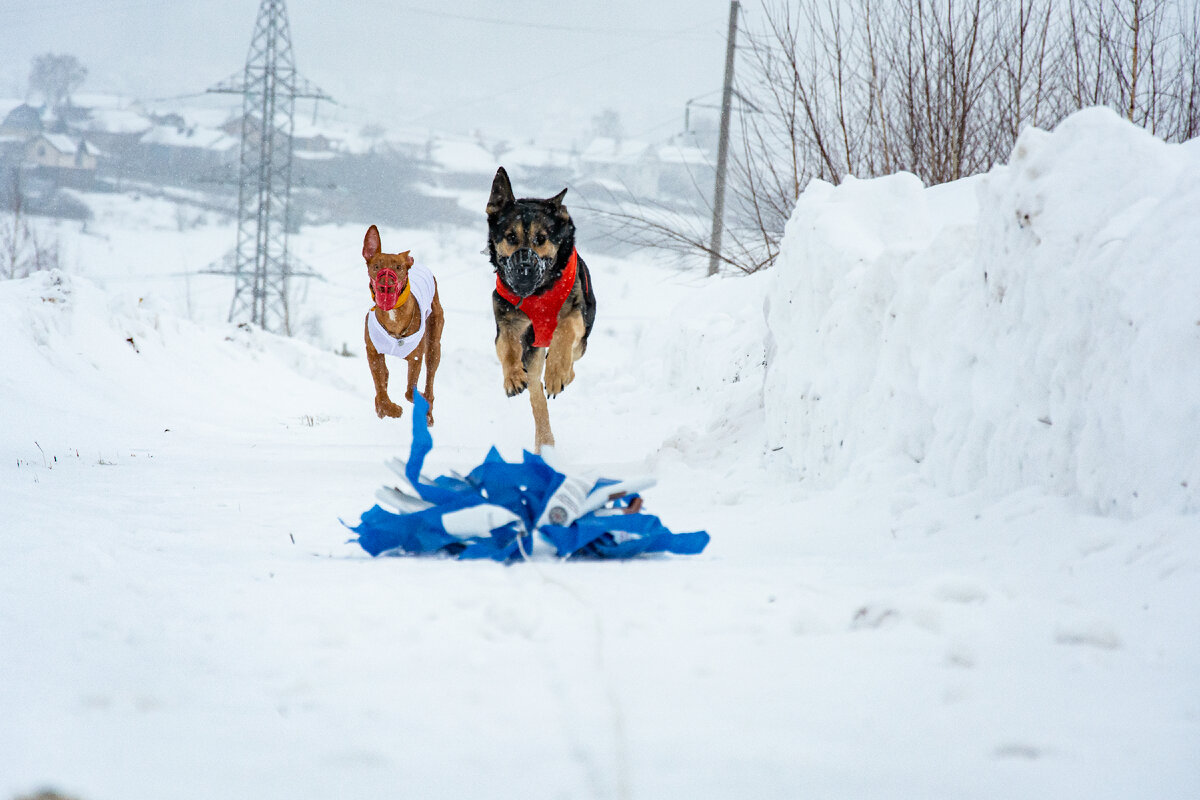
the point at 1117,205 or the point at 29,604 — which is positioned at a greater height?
the point at 1117,205

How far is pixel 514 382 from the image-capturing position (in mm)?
5152

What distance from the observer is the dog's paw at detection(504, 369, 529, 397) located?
5.12 meters

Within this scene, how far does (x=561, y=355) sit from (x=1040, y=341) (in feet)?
10.3

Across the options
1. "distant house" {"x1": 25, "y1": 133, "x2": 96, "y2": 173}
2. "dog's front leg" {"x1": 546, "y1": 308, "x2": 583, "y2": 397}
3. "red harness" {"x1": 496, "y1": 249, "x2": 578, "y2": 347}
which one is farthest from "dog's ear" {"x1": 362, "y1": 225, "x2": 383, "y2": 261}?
"distant house" {"x1": 25, "y1": 133, "x2": 96, "y2": 173}

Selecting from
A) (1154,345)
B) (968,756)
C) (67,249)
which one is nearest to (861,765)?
(968,756)

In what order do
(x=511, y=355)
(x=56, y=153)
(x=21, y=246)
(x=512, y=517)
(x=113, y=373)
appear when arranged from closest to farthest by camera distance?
1. (x=512, y=517)
2. (x=511, y=355)
3. (x=113, y=373)
4. (x=21, y=246)
5. (x=56, y=153)

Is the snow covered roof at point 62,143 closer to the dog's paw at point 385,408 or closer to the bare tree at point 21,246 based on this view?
the bare tree at point 21,246

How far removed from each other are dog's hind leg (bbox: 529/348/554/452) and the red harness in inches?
12.7

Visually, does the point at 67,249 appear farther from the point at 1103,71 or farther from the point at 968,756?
the point at 968,756

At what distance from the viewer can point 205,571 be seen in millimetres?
2061

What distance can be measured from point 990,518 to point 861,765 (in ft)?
4.32

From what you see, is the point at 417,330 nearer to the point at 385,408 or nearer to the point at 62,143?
the point at 385,408

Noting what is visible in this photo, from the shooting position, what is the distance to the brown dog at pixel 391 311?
6.20 meters

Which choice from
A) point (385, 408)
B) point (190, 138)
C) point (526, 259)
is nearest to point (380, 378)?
point (385, 408)
